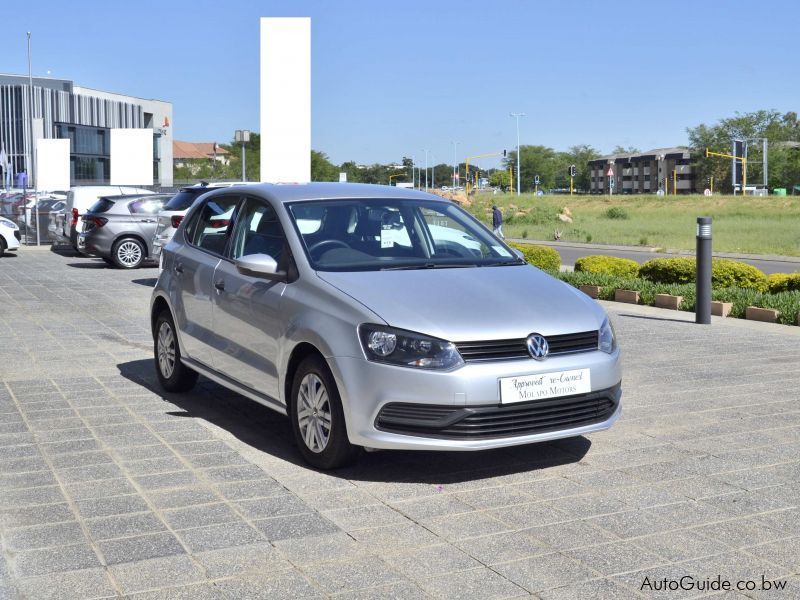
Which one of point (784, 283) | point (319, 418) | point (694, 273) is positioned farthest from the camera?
point (694, 273)

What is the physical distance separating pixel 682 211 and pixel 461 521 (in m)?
82.3

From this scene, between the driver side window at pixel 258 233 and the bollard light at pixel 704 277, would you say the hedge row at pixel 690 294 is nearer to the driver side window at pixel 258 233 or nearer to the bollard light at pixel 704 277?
the bollard light at pixel 704 277

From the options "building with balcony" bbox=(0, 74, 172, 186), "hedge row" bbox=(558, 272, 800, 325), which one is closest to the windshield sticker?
"hedge row" bbox=(558, 272, 800, 325)

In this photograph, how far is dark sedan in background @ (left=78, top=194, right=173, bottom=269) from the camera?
858 inches

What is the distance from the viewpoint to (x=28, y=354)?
10.0 m

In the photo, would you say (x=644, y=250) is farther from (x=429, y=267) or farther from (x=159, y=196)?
(x=429, y=267)

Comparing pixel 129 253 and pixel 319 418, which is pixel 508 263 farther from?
pixel 129 253

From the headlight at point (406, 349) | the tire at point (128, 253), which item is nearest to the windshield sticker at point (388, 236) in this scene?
the headlight at point (406, 349)

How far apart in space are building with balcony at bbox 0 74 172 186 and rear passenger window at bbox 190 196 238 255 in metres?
88.8

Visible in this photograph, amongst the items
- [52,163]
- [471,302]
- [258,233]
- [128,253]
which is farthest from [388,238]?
[52,163]

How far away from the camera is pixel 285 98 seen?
67.9ft

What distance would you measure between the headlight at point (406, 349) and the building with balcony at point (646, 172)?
170 meters

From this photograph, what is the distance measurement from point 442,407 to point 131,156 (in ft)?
97.8

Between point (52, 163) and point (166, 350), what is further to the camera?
point (52, 163)
